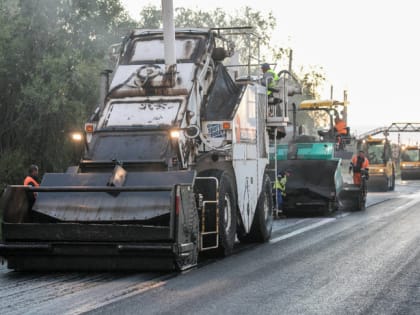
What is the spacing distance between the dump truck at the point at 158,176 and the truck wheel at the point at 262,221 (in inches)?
0.7

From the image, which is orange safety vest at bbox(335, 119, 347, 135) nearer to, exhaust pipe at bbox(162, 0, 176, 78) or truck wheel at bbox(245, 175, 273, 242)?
truck wheel at bbox(245, 175, 273, 242)

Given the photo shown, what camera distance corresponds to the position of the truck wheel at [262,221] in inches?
613

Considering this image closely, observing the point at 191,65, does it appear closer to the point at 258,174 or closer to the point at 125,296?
the point at 258,174

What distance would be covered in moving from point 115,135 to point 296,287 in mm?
4090

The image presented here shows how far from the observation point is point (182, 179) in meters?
11.9

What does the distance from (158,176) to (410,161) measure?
1810 inches

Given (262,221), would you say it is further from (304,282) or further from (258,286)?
(258,286)

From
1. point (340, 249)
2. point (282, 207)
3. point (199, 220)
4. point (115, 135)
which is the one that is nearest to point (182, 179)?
point (199, 220)

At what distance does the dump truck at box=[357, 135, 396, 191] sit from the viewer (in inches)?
1636

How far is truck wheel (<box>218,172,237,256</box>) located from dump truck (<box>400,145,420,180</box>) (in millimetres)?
43212

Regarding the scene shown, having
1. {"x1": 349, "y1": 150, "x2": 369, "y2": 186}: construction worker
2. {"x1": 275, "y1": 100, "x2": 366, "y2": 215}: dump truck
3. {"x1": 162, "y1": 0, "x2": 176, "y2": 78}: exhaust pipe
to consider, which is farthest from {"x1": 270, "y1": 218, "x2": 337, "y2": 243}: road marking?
{"x1": 349, "y1": 150, "x2": 369, "y2": 186}: construction worker

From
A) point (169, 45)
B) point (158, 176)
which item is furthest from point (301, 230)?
point (158, 176)

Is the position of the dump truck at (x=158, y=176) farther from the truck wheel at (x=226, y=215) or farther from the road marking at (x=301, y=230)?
the road marking at (x=301, y=230)

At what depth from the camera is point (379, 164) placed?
140ft
